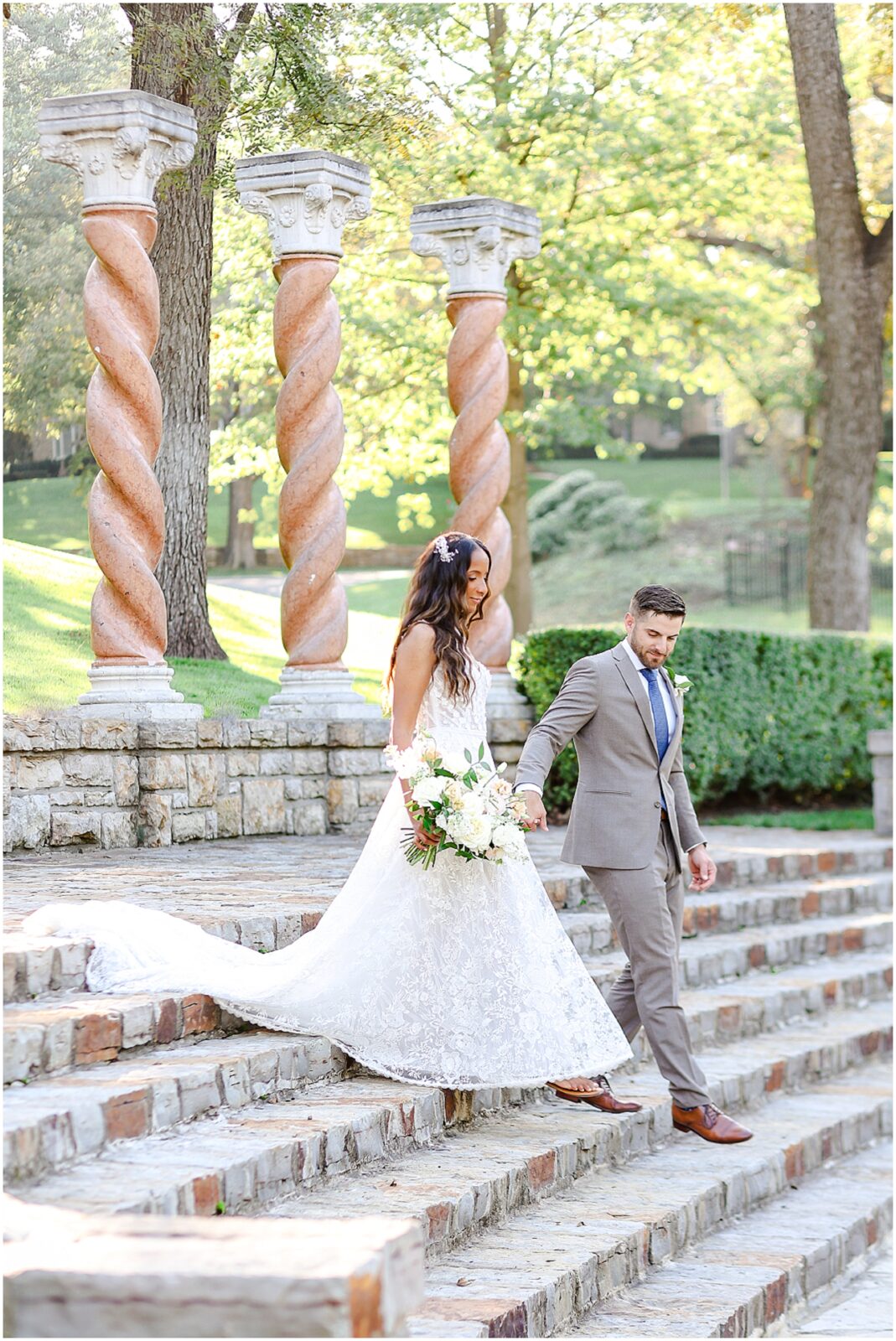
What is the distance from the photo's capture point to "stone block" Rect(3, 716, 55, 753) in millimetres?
7676

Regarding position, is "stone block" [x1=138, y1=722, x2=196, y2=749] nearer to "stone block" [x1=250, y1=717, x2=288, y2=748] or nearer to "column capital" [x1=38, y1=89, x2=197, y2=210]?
"stone block" [x1=250, y1=717, x2=288, y2=748]

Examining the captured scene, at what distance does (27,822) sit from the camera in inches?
306

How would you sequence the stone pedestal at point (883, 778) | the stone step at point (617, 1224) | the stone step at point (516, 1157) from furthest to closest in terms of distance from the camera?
the stone pedestal at point (883, 778) → the stone step at point (516, 1157) → the stone step at point (617, 1224)

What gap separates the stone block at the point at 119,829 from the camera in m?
8.04

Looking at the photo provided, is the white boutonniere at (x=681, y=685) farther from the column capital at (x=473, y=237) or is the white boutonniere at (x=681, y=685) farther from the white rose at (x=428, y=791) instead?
the column capital at (x=473, y=237)

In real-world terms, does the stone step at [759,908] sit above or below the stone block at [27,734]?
below

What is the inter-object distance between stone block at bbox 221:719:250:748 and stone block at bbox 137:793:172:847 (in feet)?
1.60

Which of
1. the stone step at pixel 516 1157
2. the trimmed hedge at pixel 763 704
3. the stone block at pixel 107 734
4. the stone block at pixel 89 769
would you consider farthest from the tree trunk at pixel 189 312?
the stone step at pixel 516 1157

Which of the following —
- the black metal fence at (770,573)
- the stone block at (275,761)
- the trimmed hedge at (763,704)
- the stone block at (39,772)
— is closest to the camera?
the stone block at (39,772)

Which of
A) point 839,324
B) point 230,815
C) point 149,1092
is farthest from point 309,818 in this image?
point 839,324

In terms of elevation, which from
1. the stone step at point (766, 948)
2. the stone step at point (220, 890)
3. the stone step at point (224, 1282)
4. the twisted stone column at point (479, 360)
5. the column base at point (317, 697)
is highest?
the twisted stone column at point (479, 360)

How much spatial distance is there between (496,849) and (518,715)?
553 cm

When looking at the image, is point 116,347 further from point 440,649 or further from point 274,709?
point 440,649

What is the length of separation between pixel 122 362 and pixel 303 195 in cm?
161
